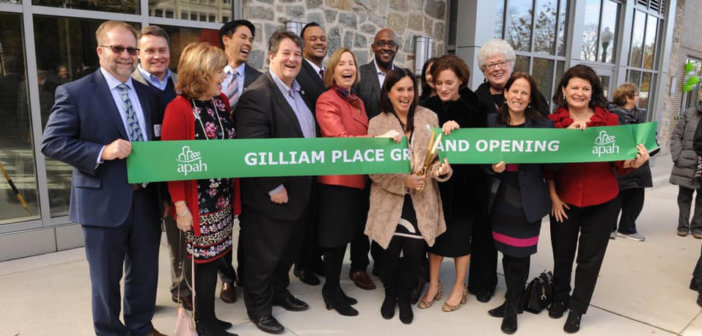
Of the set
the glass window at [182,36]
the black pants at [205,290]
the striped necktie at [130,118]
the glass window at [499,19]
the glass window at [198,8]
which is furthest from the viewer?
the glass window at [499,19]

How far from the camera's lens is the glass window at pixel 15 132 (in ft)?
13.6

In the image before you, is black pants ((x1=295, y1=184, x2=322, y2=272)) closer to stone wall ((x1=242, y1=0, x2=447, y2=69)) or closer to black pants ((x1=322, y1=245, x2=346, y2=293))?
black pants ((x1=322, y1=245, x2=346, y2=293))

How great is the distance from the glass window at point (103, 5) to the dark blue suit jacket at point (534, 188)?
3912mm

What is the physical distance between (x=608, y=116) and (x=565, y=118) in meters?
0.29

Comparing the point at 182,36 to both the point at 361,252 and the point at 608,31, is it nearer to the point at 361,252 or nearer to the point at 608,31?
the point at 361,252

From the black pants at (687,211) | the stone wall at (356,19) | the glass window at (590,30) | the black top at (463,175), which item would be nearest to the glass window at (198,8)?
the stone wall at (356,19)

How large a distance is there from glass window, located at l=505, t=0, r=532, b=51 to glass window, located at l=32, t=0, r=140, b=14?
6145 millimetres

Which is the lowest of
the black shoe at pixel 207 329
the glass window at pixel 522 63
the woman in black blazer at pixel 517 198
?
the black shoe at pixel 207 329

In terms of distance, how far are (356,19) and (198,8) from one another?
2124 millimetres

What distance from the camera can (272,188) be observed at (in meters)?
2.86

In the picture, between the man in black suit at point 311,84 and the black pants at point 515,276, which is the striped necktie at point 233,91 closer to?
the man in black suit at point 311,84

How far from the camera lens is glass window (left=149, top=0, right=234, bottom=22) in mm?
4922

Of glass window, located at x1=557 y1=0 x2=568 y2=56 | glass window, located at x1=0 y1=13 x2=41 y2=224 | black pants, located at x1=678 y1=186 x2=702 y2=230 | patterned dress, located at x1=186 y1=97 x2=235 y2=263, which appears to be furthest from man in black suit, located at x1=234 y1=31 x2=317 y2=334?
glass window, located at x1=557 y1=0 x2=568 y2=56

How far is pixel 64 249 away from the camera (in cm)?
448
